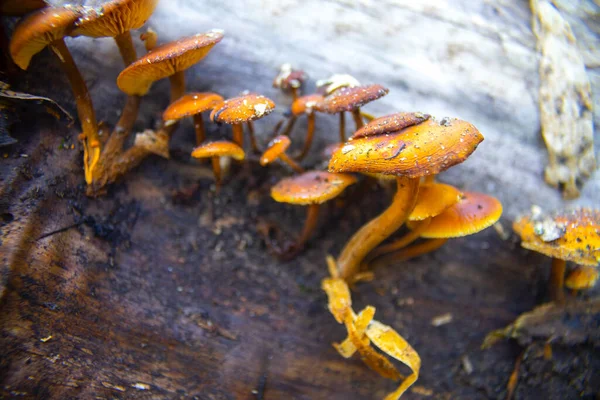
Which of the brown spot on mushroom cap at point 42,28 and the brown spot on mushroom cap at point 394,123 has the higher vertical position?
the brown spot on mushroom cap at point 42,28

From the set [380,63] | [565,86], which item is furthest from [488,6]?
[380,63]

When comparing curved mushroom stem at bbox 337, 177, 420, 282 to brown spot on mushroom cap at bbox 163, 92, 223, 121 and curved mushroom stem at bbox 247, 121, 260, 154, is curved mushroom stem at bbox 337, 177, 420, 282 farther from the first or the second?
brown spot on mushroom cap at bbox 163, 92, 223, 121

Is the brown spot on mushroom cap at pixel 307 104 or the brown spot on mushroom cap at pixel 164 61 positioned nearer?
the brown spot on mushroom cap at pixel 164 61

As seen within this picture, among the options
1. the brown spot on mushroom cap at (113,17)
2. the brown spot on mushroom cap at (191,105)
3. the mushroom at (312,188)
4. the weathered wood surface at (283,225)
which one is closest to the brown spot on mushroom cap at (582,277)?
the weathered wood surface at (283,225)

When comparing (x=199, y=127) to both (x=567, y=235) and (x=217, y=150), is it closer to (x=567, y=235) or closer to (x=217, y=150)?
(x=217, y=150)

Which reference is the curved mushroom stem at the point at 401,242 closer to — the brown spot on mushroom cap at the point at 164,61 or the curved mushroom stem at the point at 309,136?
the curved mushroom stem at the point at 309,136

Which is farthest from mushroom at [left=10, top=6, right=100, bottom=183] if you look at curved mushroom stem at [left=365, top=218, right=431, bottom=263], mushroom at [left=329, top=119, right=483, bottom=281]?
curved mushroom stem at [left=365, top=218, right=431, bottom=263]

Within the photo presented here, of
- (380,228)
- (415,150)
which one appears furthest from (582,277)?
(415,150)
